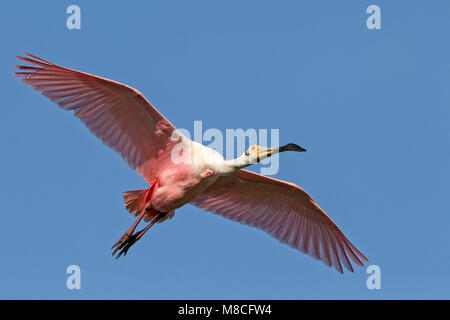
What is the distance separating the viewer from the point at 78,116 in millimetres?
16359

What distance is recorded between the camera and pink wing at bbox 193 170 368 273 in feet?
57.6

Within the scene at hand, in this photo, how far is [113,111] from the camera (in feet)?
53.9

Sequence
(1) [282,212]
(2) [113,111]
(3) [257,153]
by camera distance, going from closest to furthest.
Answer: (3) [257,153] → (2) [113,111] → (1) [282,212]

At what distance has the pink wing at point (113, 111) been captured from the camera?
1616 cm

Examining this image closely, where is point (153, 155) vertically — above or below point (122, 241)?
above

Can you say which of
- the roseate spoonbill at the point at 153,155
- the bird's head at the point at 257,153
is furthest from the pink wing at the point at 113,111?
the bird's head at the point at 257,153

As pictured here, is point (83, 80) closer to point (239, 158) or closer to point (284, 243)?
point (239, 158)

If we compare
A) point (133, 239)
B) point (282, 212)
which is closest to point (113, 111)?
point (133, 239)

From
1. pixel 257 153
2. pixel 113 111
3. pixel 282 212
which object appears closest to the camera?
pixel 257 153

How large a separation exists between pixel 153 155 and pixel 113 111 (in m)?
1.09

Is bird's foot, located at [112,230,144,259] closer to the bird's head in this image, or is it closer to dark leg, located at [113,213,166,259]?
dark leg, located at [113,213,166,259]

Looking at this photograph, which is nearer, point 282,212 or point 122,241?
point 122,241

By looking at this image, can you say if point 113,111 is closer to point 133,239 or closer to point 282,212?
point 133,239

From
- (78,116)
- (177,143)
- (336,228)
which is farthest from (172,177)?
(336,228)
